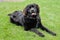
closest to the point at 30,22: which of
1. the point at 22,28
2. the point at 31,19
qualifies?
the point at 31,19

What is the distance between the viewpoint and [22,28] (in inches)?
237

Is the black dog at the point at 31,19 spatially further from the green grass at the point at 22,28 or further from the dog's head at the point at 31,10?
the green grass at the point at 22,28

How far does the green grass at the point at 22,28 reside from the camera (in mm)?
5520

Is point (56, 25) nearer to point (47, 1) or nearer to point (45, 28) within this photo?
point (45, 28)

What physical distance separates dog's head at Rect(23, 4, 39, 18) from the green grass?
0.45 meters

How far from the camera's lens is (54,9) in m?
8.25

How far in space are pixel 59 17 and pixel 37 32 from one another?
5.72 feet

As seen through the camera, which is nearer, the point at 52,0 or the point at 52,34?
the point at 52,34

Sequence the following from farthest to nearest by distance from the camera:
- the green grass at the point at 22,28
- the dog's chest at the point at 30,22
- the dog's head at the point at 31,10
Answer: the dog's chest at the point at 30,22, the dog's head at the point at 31,10, the green grass at the point at 22,28

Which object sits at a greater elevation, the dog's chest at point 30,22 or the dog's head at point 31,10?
the dog's head at point 31,10

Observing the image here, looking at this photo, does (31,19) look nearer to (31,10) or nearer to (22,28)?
(31,10)

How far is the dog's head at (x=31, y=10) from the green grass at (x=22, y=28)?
0.45 metres

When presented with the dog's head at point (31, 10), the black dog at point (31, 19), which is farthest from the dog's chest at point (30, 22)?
the dog's head at point (31, 10)

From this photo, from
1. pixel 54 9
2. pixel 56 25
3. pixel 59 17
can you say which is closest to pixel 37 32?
pixel 56 25
